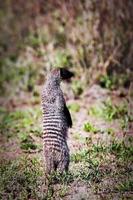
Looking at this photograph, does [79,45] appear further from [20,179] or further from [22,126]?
[20,179]

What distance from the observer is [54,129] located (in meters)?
6.95

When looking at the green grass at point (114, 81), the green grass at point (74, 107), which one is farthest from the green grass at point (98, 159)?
the green grass at point (114, 81)

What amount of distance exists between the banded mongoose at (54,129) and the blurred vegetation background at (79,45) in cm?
377

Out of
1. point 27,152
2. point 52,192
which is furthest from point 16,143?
point 52,192

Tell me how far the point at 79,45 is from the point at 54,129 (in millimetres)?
5013

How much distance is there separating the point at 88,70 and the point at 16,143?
10.5 feet

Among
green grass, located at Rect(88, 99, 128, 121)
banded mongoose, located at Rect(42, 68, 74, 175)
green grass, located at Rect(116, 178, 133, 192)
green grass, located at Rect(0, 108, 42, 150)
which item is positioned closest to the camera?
green grass, located at Rect(116, 178, 133, 192)

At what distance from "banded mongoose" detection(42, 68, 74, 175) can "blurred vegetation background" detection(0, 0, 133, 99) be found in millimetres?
3768

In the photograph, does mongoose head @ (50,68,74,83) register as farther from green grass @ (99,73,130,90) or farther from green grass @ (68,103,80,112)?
green grass @ (99,73,130,90)

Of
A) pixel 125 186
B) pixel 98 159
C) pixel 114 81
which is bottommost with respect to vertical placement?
pixel 125 186

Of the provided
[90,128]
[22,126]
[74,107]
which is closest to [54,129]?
[90,128]

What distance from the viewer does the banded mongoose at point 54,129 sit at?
679cm

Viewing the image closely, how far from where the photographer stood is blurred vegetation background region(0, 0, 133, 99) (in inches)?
446

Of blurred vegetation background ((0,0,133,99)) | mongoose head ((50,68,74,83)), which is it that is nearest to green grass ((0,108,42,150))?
mongoose head ((50,68,74,83))
